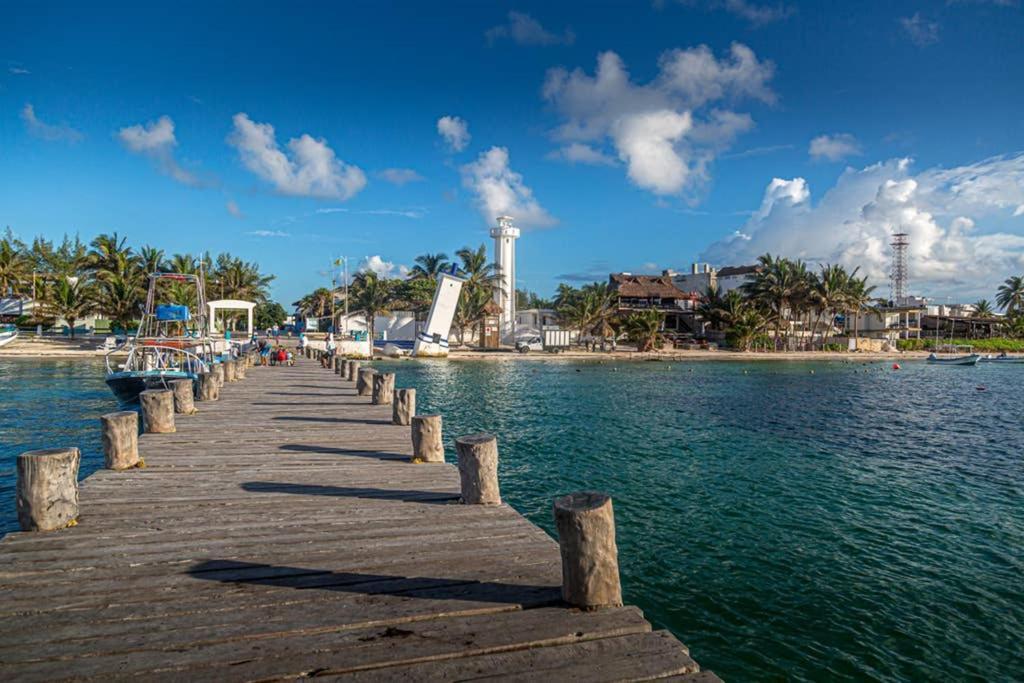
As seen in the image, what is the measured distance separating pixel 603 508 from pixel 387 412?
11973 millimetres

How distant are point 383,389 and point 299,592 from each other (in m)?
12.3

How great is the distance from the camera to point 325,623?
4355mm

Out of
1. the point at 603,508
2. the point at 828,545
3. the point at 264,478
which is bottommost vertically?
the point at 828,545

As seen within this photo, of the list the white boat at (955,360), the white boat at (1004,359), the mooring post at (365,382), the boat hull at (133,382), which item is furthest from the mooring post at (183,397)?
the white boat at (1004,359)

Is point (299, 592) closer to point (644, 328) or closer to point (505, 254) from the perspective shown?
point (644, 328)

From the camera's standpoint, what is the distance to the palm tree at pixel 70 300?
200ft

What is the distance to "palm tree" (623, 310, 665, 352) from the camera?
69125 mm

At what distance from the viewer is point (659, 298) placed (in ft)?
267

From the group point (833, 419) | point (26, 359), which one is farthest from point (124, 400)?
point (26, 359)

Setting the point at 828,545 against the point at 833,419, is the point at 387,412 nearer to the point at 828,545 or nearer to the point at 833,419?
the point at 828,545

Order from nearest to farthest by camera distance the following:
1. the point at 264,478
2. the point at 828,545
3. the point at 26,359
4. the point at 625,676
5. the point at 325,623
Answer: the point at 625,676 < the point at 325,623 < the point at 264,478 < the point at 828,545 < the point at 26,359

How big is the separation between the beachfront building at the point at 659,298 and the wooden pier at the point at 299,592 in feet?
238

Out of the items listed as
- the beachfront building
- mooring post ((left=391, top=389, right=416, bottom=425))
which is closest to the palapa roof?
the beachfront building

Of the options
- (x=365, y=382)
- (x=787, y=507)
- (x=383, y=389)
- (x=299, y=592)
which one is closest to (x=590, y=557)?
(x=299, y=592)
